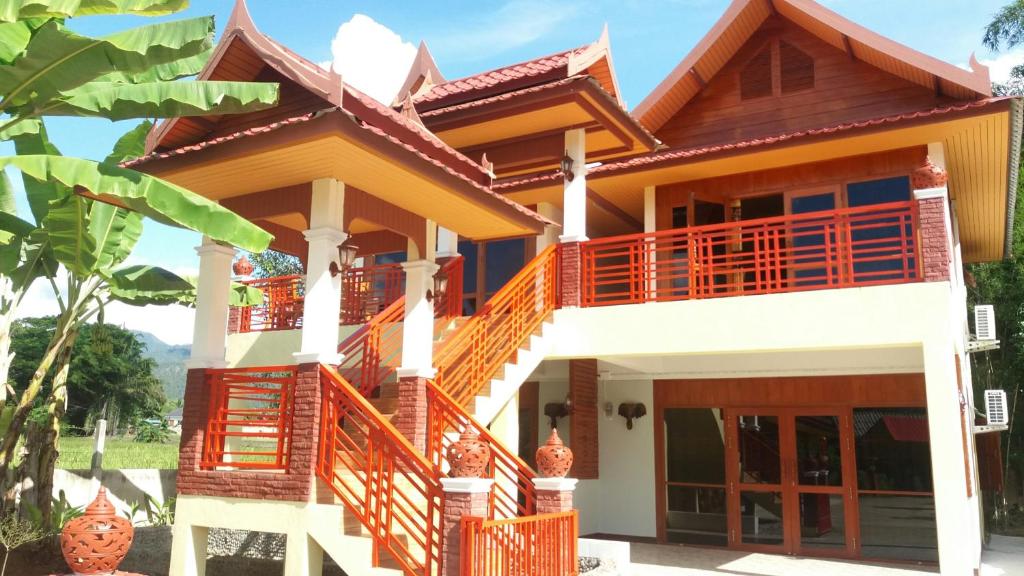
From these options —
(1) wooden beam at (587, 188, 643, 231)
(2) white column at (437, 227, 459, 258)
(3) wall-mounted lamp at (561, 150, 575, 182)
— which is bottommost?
(2) white column at (437, 227, 459, 258)

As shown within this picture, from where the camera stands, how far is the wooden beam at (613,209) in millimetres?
14706

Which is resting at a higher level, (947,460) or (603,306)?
(603,306)

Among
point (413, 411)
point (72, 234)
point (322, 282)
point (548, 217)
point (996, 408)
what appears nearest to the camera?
point (322, 282)

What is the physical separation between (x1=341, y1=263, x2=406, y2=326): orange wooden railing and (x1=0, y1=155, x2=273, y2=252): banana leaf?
7020mm

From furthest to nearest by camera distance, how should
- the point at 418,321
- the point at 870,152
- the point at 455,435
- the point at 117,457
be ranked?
the point at 117,457 < the point at 870,152 < the point at 418,321 < the point at 455,435

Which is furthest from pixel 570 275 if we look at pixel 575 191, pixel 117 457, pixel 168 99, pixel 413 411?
pixel 117 457

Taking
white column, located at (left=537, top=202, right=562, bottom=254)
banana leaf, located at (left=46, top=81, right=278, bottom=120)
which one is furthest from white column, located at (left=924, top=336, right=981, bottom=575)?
banana leaf, located at (left=46, top=81, right=278, bottom=120)

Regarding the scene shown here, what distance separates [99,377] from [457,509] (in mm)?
41351

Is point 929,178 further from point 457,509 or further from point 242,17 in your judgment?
→ point 242,17

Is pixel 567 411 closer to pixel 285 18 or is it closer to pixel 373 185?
pixel 373 185

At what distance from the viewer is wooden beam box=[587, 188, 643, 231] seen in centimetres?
1471

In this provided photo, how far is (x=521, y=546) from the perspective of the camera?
7.70 m

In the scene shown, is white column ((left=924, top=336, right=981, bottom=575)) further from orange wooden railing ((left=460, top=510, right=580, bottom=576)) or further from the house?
orange wooden railing ((left=460, top=510, right=580, bottom=576))

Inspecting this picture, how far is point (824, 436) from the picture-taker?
13.2 meters
